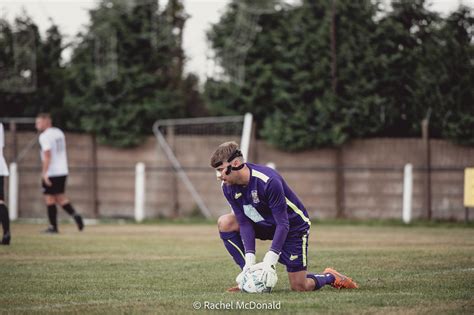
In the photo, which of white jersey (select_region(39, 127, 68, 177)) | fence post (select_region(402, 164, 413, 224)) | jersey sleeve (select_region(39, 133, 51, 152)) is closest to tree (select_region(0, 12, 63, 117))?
white jersey (select_region(39, 127, 68, 177))

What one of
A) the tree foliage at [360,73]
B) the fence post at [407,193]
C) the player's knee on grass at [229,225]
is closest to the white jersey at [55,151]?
the tree foliage at [360,73]

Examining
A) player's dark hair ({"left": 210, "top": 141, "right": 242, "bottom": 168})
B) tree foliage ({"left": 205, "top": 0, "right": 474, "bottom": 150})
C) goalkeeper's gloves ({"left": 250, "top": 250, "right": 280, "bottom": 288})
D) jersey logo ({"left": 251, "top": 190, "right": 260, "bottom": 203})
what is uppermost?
tree foliage ({"left": 205, "top": 0, "right": 474, "bottom": 150})

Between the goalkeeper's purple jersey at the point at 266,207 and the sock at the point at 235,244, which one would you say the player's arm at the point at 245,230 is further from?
the sock at the point at 235,244

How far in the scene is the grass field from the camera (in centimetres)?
730

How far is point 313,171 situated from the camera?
22.6 metres

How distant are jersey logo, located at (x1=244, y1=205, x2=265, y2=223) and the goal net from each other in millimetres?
14589

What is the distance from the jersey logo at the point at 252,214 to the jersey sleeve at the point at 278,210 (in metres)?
0.27

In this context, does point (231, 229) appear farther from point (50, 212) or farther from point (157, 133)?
point (157, 133)

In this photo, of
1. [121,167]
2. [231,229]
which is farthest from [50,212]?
[231,229]

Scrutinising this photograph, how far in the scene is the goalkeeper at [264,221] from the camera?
7930mm

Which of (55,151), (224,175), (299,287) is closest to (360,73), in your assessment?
(55,151)

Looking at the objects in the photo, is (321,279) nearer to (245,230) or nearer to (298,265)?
(298,265)

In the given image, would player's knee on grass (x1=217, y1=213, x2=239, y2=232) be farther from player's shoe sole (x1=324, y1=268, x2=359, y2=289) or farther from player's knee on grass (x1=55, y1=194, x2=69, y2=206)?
player's knee on grass (x1=55, y1=194, x2=69, y2=206)

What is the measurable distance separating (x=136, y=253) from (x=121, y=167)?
11.6 metres
